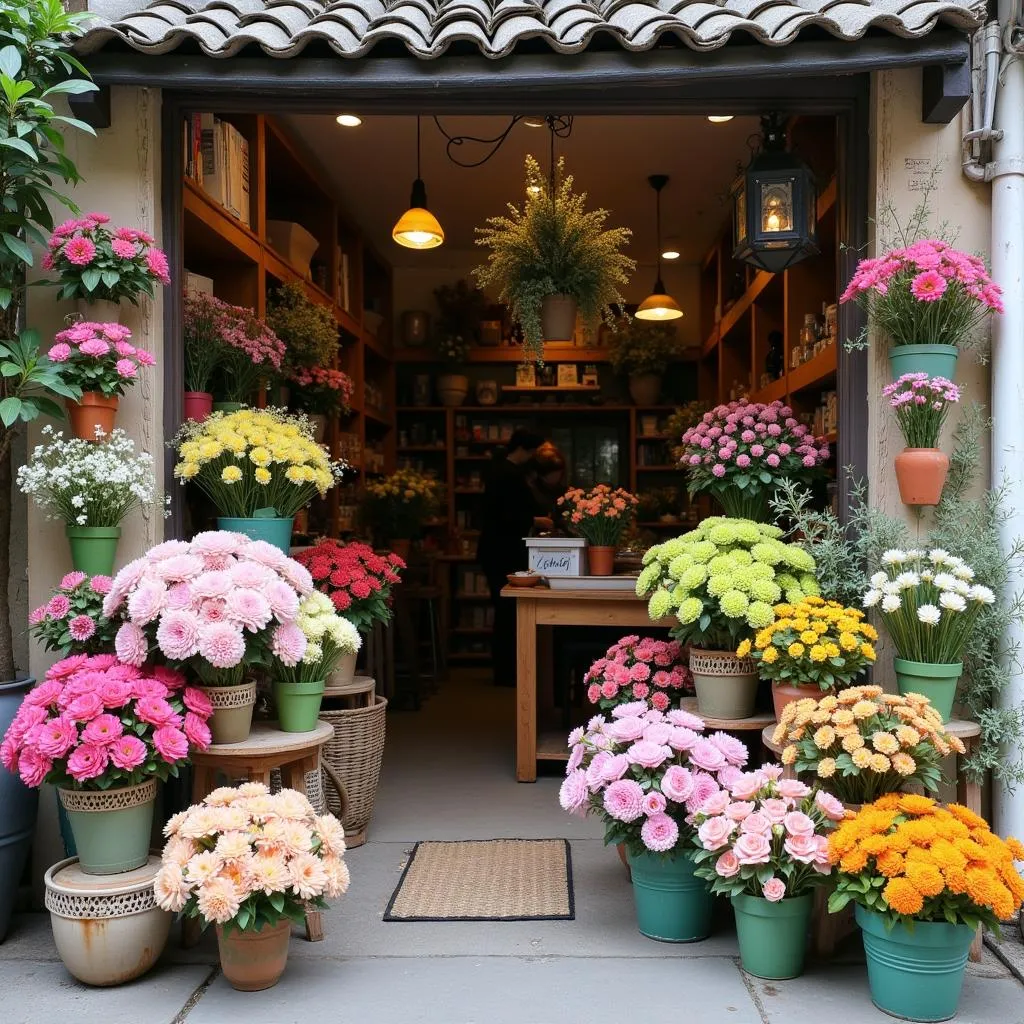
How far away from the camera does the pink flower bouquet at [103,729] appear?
253 cm

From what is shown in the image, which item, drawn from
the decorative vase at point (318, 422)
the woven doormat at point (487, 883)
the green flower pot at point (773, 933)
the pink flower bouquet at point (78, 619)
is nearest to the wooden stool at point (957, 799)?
the green flower pot at point (773, 933)

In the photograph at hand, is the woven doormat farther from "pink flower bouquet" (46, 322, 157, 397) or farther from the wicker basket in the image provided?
"pink flower bouquet" (46, 322, 157, 397)

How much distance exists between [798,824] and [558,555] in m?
2.32

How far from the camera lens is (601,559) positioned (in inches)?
185

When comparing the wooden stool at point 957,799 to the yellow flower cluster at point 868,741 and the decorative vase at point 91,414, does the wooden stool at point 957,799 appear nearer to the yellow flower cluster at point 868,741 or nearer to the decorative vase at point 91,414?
the yellow flower cluster at point 868,741

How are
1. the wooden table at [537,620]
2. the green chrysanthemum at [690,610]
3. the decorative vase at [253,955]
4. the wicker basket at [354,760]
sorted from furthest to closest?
the wooden table at [537,620] < the wicker basket at [354,760] < the green chrysanthemum at [690,610] < the decorative vase at [253,955]

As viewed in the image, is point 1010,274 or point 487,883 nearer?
point 1010,274

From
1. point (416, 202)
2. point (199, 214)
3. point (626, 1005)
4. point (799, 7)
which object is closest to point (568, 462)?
point (416, 202)

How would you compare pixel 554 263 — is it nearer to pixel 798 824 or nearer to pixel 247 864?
pixel 798 824

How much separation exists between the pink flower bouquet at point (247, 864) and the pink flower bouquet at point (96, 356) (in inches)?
53.1

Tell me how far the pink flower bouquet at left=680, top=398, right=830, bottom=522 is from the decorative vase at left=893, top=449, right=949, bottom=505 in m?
0.68

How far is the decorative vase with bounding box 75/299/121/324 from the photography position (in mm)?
3287

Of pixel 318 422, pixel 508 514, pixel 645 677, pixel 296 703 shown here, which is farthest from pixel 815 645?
pixel 508 514

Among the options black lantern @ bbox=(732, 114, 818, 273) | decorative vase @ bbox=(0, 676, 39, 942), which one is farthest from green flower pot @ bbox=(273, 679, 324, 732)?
black lantern @ bbox=(732, 114, 818, 273)
